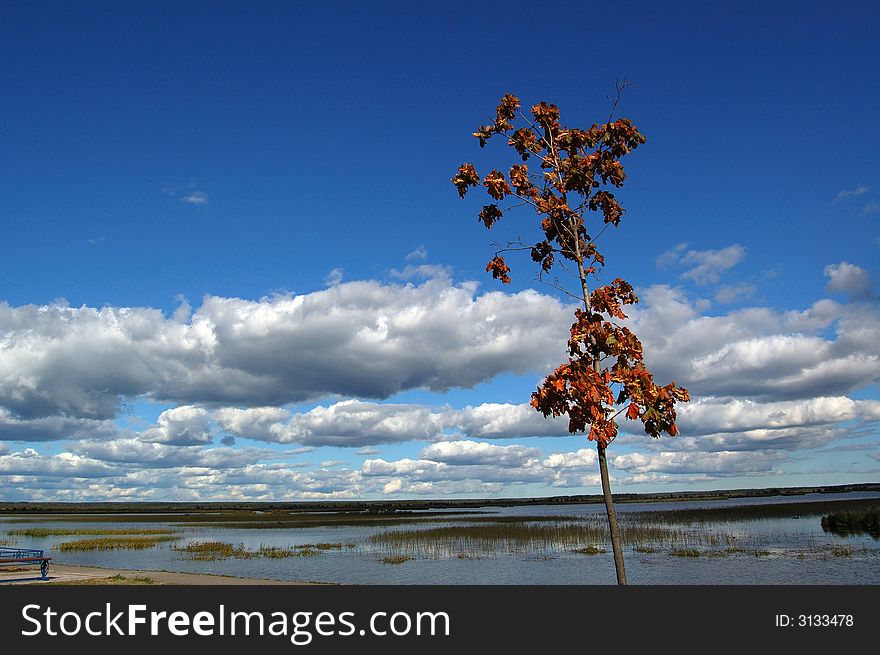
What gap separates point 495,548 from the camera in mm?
57594

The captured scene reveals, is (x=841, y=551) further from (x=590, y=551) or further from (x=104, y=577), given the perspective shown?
(x=104, y=577)

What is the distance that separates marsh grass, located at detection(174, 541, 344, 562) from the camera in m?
55.9

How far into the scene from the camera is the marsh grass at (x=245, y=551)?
183 feet

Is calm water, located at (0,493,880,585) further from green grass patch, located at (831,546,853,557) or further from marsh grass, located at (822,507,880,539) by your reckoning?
marsh grass, located at (822,507,880,539)

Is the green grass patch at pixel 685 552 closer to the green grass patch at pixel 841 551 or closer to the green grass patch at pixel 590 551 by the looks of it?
the green grass patch at pixel 590 551

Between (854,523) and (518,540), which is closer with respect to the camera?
(518,540)

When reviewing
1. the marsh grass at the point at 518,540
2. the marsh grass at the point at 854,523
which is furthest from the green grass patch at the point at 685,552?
the marsh grass at the point at 854,523

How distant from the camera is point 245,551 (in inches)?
2346

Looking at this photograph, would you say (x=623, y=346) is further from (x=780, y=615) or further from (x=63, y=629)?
(x=63, y=629)

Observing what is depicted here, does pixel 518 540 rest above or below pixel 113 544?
below

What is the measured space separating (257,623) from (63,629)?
156 inches

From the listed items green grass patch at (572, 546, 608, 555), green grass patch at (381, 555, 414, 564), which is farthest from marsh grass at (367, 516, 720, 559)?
green grass patch at (381, 555, 414, 564)

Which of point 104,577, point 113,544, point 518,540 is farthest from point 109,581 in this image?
point 113,544

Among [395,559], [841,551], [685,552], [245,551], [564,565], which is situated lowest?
[841,551]
